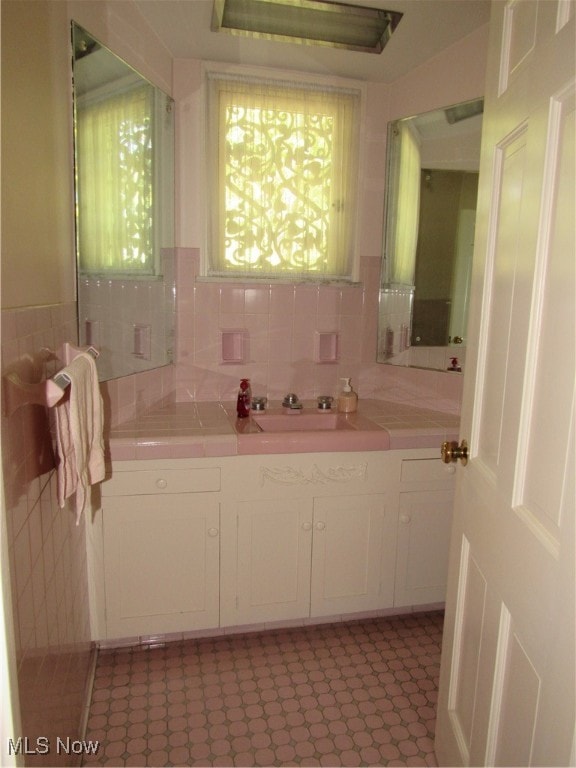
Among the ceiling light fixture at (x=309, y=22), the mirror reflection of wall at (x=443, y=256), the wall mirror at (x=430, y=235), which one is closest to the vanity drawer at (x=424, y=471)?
the wall mirror at (x=430, y=235)

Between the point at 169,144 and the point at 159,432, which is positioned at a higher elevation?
the point at 169,144

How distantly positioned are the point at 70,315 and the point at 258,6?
4.05ft

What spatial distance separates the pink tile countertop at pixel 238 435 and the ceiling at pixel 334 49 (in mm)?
1458

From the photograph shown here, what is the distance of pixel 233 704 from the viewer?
70.5 inches

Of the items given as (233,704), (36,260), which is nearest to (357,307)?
(36,260)

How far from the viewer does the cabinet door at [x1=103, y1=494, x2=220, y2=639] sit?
1.91m

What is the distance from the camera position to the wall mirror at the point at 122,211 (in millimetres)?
1781

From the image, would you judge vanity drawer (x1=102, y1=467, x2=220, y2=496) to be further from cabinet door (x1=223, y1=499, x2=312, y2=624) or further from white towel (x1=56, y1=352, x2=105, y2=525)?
white towel (x1=56, y1=352, x2=105, y2=525)

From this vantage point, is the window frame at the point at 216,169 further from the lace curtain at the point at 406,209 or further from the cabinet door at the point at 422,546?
the cabinet door at the point at 422,546

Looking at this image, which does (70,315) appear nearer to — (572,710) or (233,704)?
(233,704)

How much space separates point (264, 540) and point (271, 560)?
9 centimetres

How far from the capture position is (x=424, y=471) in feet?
6.98

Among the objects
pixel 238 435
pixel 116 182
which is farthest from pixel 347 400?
pixel 116 182

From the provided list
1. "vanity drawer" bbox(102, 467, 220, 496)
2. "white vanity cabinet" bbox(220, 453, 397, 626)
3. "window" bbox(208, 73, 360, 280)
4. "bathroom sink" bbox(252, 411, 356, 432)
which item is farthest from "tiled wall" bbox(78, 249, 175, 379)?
"white vanity cabinet" bbox(220, 453, 397, 626)
